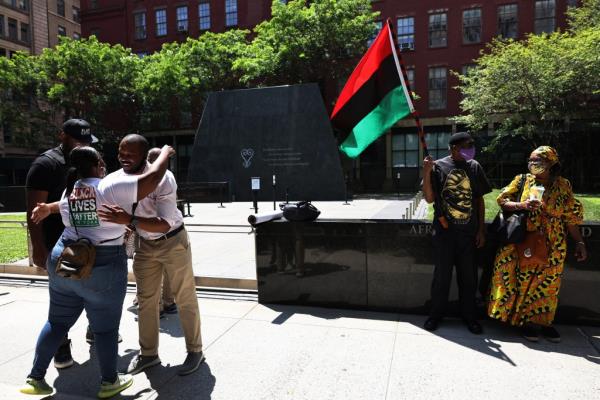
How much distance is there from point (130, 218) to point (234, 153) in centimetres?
2194

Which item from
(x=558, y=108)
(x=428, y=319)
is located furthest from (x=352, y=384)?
(x=558, y=108)

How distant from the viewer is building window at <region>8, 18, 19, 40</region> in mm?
43181

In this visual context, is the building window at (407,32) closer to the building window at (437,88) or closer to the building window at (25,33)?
the building window at (437,88)

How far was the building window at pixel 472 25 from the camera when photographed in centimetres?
3109

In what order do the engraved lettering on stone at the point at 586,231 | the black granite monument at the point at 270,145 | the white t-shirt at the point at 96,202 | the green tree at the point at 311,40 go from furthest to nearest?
the green tree at the point at 311,40, the black granite monument at the point at 270,145, the engraved lettering on stone at the point at 586,231, the white t-shirt at the point at 96,202

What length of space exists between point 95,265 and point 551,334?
13.2ft

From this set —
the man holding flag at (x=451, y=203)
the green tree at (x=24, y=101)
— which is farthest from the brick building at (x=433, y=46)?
the man holding flag at (x=451, y=203)

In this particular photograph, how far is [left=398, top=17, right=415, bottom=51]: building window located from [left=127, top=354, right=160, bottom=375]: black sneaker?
108 feet

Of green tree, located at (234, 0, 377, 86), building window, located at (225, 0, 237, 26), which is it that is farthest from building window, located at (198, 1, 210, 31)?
green tree, located at (234, 0, 377, 86)

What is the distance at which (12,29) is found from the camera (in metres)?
43.6

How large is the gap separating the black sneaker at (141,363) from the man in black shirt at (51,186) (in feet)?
1.90

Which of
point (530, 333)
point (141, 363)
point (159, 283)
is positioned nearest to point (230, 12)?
point (159, 283)

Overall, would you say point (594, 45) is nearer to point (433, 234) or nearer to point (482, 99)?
point (482, 99)

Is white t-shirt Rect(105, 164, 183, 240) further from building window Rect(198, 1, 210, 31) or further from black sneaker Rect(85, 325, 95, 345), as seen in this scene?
building window Rect(198, 1, 210, 31)
